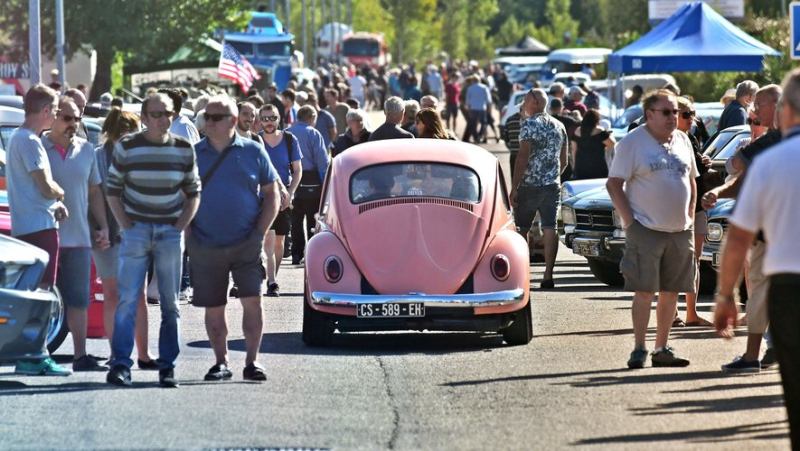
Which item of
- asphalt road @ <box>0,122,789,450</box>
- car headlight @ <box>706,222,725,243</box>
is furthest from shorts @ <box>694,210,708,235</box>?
car headlight @ <box>706,222,725,243</box>

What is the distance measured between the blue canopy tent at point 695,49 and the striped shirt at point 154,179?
70.5ft

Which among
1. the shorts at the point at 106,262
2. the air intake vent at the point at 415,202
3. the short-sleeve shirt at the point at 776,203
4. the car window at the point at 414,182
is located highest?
the short-sleeve shirt at the point at 776,203

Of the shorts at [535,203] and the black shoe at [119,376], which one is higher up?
the shorts at [535,203]

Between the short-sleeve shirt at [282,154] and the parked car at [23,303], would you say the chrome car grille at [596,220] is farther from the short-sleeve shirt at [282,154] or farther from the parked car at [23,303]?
the parked car at [23,303]

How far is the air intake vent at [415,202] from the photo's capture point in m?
12.5

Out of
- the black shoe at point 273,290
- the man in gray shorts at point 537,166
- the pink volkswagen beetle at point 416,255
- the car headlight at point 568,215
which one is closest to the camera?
the pink volkswagen beetle at point 416,255

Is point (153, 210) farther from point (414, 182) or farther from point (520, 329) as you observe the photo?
point (520, 329)

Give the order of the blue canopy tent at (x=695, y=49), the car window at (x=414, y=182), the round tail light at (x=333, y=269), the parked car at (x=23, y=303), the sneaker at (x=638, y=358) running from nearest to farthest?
1. the parked car at (x=23, y=303)
2. the sneaker at (x=638, y=358)
3. the round tail light at (x=333, y=269)
4. the car window at (x=414, y=182)
5. the blue canopy tent at (x=695, y=49)

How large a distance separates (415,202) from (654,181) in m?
2.21

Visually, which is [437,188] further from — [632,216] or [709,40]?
[709,40]

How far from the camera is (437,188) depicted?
12.6 meters

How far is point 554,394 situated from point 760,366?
176 centimetres

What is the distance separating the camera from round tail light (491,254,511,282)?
39.8 ft

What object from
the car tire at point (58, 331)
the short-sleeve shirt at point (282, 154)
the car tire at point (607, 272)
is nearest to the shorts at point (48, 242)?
the car tire at point (58, 331)
